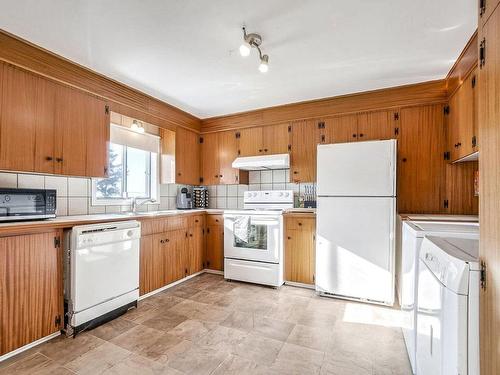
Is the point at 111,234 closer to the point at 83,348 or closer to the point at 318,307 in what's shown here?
the point at 83,348

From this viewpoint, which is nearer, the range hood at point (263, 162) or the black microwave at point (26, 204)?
the black microwave at point (26, 204)

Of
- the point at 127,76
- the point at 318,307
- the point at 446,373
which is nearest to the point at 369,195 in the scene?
the point at 318,307

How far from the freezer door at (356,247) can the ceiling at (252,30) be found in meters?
1.36

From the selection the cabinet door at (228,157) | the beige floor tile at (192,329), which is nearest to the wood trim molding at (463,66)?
the cabinet door at (228,157)

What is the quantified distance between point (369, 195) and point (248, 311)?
1749mm

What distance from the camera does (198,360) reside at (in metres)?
1.83

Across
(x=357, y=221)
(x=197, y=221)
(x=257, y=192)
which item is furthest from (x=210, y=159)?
(x=357, y=221)

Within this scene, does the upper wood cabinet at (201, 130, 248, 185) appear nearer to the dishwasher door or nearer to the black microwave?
the dishwasher door

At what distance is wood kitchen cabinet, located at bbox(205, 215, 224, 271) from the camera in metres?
3.75

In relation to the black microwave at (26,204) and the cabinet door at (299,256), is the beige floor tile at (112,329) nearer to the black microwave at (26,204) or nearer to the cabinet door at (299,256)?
the black microwave at (26,204)

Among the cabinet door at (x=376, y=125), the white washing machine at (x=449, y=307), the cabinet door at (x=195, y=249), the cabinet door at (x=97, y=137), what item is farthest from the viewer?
the cabinet door at (x=195, y=249)

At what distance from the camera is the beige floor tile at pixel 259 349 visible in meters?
1.86

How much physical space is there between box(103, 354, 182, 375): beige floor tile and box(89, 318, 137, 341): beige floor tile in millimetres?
427

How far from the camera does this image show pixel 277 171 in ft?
12.9
